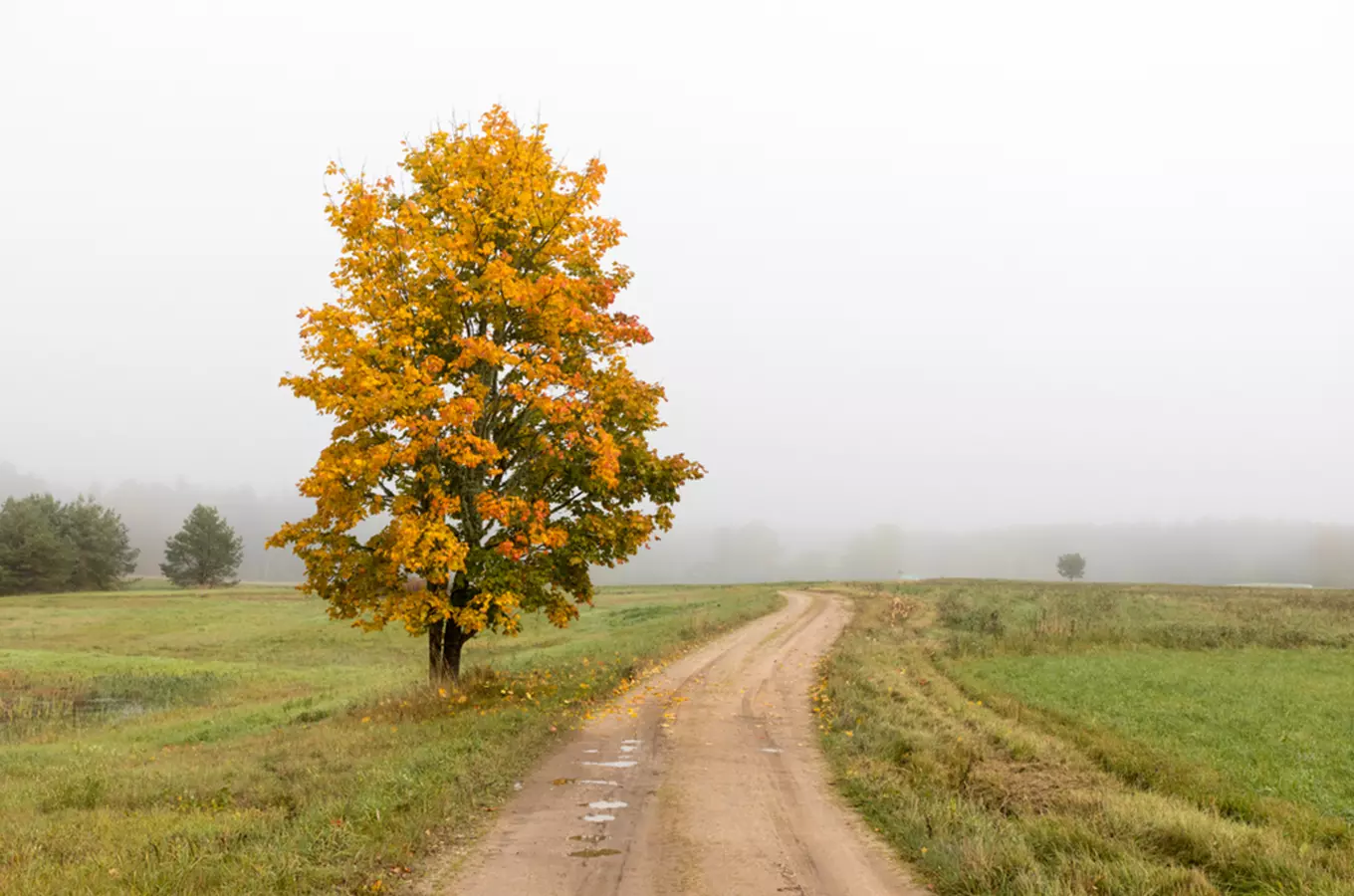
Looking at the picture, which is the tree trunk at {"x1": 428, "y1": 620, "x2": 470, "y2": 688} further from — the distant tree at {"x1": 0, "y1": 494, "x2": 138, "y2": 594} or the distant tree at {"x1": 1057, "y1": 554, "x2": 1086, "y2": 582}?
the distant tree at {"x1": 1057, "y1": 554, "x2": 1086, "y2": 582}

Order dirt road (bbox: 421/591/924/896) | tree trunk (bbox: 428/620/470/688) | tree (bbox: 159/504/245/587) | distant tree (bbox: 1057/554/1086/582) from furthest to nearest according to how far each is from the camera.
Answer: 1. distant tree (bbox: 1057/554/1086/582)
2. tree (bbox: 159/504/245/587)
3. tree trunk (bbox: 428/620/470/688)
4. dirt road (bbox: 421/591/924/896)

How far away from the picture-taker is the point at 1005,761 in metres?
14.2

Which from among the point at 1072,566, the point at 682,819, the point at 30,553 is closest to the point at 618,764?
the point at 682,819

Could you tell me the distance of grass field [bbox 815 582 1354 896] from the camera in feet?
30.0

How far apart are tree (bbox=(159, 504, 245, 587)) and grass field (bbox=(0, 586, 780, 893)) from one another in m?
60.7

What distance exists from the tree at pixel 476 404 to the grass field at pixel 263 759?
2740 mm

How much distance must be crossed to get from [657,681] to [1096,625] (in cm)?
2639

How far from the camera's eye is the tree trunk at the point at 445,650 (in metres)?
20.4

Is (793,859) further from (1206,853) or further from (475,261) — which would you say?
(475,261)

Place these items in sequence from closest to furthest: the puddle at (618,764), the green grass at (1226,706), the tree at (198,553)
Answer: the puddle at (618,764)
the green grass at (1226,706)
the tree at (198,553)

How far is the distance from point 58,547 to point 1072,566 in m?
157

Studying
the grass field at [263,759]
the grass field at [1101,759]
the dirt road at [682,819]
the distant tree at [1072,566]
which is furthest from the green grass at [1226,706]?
the distant tree at [1072,566]

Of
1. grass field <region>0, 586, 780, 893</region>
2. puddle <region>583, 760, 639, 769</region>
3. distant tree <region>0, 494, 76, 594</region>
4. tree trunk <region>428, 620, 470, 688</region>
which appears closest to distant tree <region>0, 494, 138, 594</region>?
distant tree <region>0, 494, 76, 594</region>

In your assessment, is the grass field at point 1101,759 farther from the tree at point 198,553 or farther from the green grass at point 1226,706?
the tree at point 198,553
